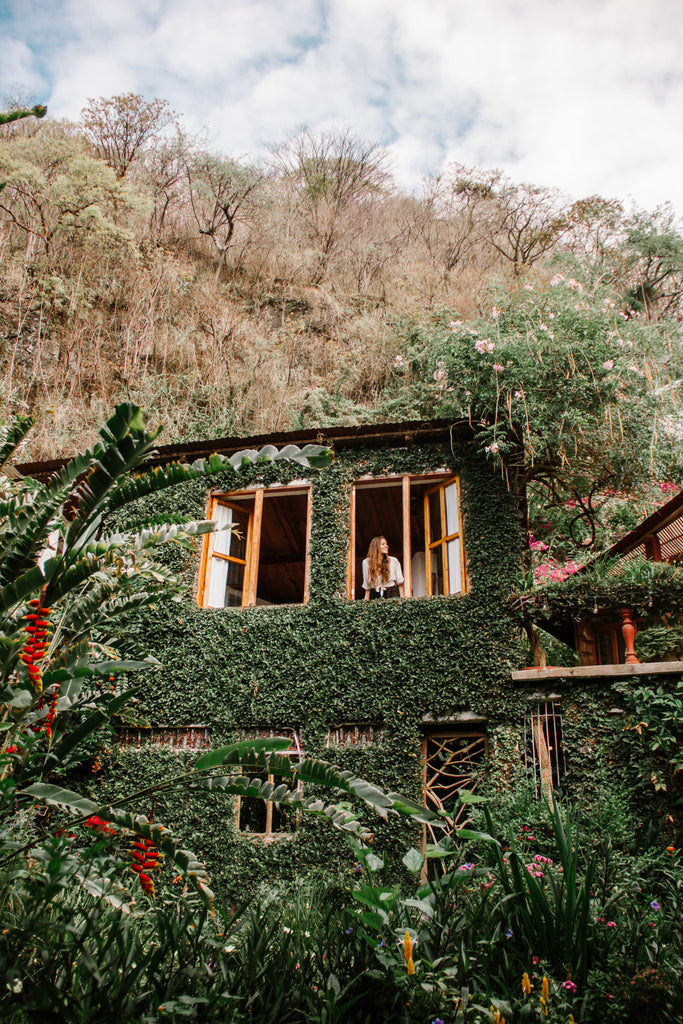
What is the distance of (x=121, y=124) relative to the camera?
21531 mm

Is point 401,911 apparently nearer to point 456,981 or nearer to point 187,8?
point 456,981

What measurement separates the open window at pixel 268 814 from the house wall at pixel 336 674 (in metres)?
0.13

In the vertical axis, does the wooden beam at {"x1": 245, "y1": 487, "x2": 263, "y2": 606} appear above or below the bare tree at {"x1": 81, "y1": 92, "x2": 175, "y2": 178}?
below

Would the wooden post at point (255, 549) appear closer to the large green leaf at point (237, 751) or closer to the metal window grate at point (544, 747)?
the metal window grate at point (544, 747)

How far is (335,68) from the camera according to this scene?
38.7 ft

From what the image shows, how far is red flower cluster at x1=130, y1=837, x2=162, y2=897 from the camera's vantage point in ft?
11.4

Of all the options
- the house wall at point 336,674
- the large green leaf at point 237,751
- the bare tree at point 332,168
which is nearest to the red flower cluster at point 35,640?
the large green leaf at point 237,751

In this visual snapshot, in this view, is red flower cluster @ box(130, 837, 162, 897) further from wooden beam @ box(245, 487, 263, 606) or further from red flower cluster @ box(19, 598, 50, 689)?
wooden beam @ box(245, 487, 263, 606)

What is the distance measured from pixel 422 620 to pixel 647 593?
2.74 metres

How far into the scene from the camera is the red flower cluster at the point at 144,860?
137 inches

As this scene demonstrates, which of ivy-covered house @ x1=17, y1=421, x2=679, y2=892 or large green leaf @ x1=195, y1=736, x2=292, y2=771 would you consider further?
ivy-covered house @ x1=17, y1=421, x2=679, y2=892

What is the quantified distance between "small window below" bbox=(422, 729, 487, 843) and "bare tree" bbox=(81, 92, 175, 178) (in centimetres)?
1983

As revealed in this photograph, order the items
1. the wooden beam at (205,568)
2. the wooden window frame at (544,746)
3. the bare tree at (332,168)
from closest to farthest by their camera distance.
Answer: the wooden window frame at (544,746), the wooden beam at (205,568), the bare tree at (332,168)

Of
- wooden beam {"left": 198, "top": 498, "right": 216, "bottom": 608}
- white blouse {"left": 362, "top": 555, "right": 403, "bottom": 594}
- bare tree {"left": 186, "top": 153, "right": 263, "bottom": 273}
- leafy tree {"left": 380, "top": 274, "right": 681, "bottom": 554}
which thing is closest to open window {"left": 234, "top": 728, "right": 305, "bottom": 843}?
wooden beam {"left": 198, "top": 498, "right": 216, "bottom": 608}
